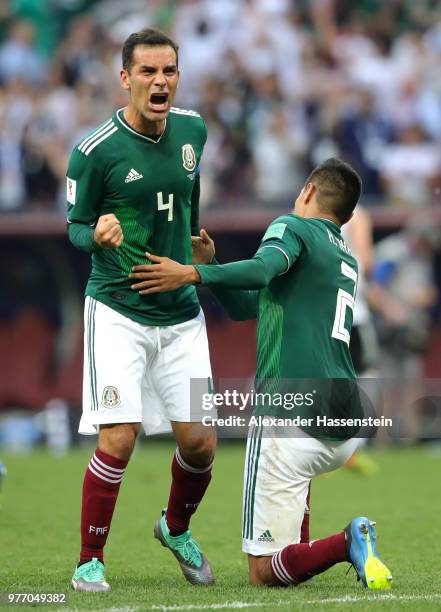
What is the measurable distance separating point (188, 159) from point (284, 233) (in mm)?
749

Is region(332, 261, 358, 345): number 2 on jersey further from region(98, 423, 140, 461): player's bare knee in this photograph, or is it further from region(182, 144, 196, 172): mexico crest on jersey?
region(98, 423, 140, 461): player's bare knee

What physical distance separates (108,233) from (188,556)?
1555 millimetres

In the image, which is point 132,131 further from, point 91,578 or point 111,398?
point 91,578

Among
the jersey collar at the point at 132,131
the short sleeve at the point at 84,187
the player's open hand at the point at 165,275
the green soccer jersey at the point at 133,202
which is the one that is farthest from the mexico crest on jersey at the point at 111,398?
the jersey collar at the point at 132,131

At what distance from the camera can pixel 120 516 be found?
8414 millimetres

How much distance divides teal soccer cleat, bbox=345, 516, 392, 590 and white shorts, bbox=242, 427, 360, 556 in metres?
0.32

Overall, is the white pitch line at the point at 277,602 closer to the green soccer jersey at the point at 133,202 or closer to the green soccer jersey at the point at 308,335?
the green soccer jersey at the point at 308,335

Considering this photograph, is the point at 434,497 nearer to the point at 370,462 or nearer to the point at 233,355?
the point at 370,462

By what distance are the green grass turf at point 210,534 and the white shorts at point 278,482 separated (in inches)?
9.2

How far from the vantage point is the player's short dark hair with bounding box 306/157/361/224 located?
5.42 m

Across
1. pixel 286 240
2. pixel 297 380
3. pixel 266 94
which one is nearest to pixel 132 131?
pixel 286 240

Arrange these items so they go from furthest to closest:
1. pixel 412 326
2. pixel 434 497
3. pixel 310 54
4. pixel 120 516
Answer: pixel 310 54, pixel 412 326, pixel 434 497, pixel 120 516

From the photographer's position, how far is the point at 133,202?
18.3 feet

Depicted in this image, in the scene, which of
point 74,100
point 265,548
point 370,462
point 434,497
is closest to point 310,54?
Result: point 74,100
